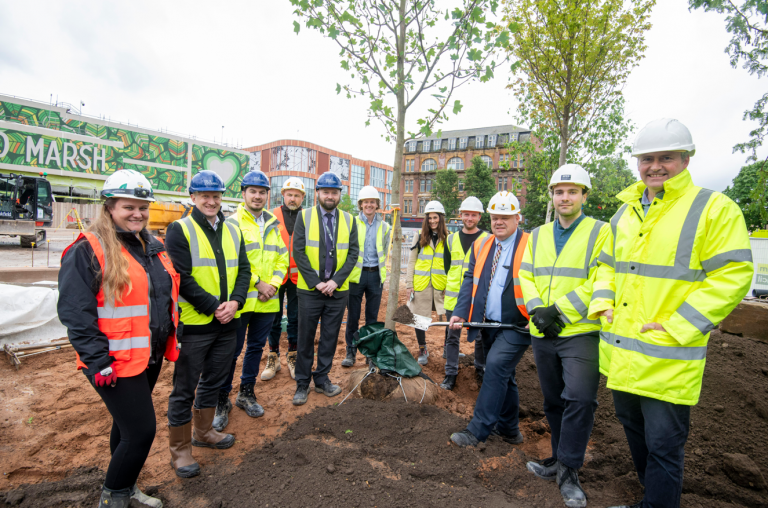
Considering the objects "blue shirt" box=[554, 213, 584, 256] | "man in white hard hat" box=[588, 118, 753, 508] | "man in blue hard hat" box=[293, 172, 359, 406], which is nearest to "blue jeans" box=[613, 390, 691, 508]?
"man in white hard hat" box=[588, 118, 753, 508]

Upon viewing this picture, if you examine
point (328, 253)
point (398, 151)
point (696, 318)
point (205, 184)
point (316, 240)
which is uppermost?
point (398, 151)

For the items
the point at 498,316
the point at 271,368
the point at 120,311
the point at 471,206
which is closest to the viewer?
the point at 120,311

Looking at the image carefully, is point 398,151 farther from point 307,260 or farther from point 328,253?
point 307,260

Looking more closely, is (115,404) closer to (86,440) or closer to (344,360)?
(86,440)

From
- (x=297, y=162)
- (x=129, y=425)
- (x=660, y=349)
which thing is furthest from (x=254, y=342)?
(x=297, y=162)

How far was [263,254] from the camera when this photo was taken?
4094mm

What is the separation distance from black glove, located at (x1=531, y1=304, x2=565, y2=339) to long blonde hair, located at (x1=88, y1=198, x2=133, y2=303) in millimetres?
2632

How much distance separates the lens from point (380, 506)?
2.35 meters

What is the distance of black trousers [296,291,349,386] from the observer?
4047 millimetres

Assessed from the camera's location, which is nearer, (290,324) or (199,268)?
(199,268)

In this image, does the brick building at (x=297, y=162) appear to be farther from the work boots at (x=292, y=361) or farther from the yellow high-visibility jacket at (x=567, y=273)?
the yellow high-visibility jacket at (x=567, y=273)

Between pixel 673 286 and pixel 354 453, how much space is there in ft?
7.92

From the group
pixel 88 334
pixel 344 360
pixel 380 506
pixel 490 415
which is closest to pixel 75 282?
pixel 88 334

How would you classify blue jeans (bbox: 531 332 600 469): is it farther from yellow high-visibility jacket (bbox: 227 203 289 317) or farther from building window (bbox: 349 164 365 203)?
building window (bbox: 349 164 365 203)
